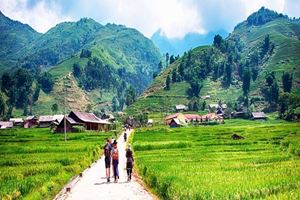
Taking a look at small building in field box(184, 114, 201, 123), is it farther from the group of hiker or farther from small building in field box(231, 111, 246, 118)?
the group of hiker

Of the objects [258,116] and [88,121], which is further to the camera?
[258,116]

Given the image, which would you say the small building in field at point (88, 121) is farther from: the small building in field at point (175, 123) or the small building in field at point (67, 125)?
the small building in field at point (175, 123)

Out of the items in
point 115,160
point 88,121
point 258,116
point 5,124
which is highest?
point 5,124

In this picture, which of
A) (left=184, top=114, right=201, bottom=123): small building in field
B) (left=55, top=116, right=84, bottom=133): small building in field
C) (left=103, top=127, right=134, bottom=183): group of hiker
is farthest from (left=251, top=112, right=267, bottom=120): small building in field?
(left=103, top=127, right=134, bottom=183): group of hiker

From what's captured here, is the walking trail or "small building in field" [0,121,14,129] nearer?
the walking trail

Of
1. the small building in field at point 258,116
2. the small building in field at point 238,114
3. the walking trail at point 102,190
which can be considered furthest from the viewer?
the small building in field at point 238,114

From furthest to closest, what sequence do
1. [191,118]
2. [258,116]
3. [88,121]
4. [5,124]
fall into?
1. [191,118]
2. [258,116]
3. [5,124]
4. [88,121]

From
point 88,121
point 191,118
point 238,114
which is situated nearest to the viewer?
point 88,121

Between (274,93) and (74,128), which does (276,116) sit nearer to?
(274,93)

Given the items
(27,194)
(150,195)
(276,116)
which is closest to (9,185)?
(27,194)

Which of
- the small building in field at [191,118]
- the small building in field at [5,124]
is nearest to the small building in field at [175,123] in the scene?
the small building in field at [191,118]

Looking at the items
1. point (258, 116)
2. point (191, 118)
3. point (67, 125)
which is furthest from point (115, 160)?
point (191, 118)

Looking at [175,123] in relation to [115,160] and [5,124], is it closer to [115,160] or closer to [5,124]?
[5,124]

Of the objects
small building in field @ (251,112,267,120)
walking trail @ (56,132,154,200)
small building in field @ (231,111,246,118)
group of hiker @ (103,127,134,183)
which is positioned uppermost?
small building in field @ (231,111,246,118)
